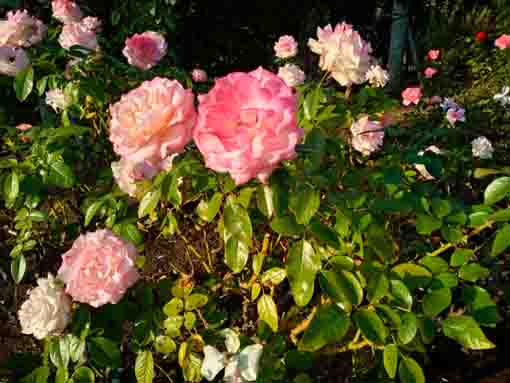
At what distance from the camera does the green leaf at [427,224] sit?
3.02 feet

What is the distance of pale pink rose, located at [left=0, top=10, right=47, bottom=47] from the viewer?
1.38 metres

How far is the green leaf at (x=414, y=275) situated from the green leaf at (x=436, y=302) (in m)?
0.04

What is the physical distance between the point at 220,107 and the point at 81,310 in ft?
1.88

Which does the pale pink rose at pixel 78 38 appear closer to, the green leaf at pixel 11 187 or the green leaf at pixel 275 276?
the green leaf at pixel 11 187

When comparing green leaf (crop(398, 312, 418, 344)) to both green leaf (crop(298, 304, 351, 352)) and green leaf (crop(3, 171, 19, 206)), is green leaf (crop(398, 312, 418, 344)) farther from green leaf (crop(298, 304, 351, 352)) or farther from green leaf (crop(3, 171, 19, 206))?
green leaf (crop(3, 171, 19, 206))

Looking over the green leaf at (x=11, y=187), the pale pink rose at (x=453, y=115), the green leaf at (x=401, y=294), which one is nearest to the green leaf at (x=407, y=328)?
the green leaf at (x=401, y=294)

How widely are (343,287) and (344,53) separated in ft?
2.05

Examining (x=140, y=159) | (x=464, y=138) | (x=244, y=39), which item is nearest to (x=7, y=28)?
(x=140, y=159)

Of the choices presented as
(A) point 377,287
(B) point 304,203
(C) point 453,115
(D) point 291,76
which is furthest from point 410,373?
(C) point 453,115

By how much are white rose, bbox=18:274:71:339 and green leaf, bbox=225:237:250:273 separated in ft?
1.26

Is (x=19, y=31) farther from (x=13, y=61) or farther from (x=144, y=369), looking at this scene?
(x=144, y=369)

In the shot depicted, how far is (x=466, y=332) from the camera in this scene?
84cm

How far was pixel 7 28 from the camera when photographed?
54.7 inches

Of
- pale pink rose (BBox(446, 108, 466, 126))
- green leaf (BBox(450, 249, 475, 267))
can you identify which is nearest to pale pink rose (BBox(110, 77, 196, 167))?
green leaf (BBox(450, 249, 475, 267))
